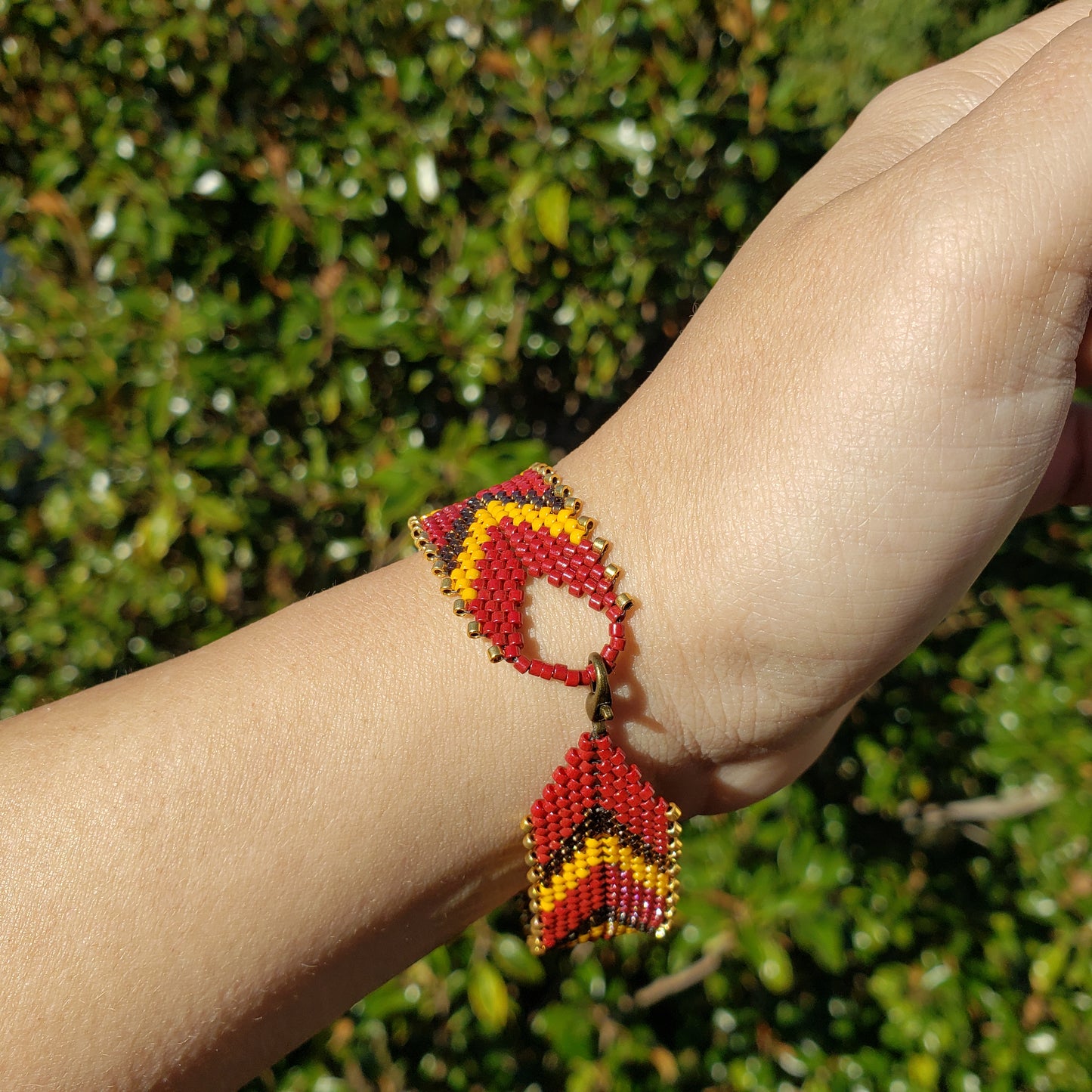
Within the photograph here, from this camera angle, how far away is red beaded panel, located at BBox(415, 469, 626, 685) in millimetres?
1354

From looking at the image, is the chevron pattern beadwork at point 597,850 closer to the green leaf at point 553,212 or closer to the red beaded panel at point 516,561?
the red beaded panel at point 516,561

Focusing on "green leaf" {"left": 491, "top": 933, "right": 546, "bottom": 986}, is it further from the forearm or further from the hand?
the hand

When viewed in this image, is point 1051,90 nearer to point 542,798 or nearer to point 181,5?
point 542,798

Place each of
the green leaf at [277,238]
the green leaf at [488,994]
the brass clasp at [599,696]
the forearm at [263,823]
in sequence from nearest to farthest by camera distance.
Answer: the forearm at [263,823] → the brass clasp at [599,696] → the green leaf at [488,994] → the green leaf at [277,238]

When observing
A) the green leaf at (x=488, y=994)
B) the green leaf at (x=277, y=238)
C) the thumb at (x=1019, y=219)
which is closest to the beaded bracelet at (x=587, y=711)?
the green leaf at (x=488, y=994)

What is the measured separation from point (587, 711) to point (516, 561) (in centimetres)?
27

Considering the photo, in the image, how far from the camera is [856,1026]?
223 centimetres

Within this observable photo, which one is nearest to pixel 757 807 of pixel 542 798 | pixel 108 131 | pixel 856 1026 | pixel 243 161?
pixel 856 1026

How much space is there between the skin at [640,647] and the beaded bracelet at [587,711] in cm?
6

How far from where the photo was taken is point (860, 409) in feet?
4.31

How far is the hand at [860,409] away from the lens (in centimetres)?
123

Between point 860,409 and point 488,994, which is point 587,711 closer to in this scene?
point 860,409

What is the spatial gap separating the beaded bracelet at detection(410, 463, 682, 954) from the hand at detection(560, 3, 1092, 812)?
10 cm

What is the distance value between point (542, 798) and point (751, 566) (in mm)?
516
